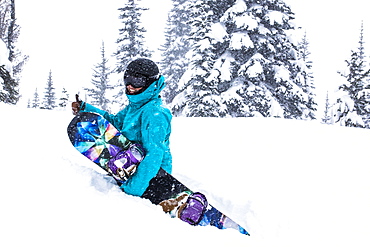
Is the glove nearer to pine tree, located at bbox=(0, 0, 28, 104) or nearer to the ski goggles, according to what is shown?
the ski goggles

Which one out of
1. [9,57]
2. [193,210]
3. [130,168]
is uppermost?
[130,168]

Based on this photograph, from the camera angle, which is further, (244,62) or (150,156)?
(244,62)

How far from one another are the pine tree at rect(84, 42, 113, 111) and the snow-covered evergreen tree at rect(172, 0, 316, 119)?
58.2ft

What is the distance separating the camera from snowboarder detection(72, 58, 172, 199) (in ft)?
9.54

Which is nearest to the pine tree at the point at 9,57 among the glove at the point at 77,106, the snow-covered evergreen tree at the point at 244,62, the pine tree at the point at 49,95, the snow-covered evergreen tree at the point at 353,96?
the snow-covered evergreen tree at the point at 244,62

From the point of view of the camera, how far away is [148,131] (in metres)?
2.98

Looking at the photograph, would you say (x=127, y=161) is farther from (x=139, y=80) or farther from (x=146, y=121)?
(x=139, y=80)

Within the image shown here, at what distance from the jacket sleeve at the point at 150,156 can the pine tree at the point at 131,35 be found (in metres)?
18.1

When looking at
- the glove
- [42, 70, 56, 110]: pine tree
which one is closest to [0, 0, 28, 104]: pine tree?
the glove

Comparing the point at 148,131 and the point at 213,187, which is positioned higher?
the point at 148,131

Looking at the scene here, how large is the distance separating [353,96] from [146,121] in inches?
687

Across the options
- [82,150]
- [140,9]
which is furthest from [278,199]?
[140,9]

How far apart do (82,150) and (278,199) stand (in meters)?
2.68

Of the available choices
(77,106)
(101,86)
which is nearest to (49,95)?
(101,86)
